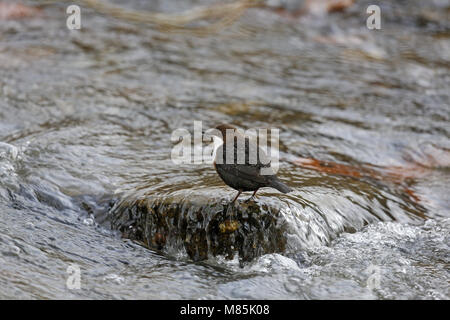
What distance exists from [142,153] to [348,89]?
3.52 metres

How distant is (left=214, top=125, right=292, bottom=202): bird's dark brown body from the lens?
4.00 meters

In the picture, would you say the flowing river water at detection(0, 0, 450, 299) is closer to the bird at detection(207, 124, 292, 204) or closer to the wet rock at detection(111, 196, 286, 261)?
Result: the wet rock at detection(111, 196, 286, 261)

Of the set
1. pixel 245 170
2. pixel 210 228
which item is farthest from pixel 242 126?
pixel 245 170

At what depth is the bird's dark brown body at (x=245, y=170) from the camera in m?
4.00

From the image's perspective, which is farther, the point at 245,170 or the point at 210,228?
the point at 210,228

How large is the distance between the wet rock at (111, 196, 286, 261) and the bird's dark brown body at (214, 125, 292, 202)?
199mm

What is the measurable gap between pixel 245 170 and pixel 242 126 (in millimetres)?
2623

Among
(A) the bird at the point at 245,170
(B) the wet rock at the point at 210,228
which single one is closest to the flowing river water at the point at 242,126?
(B) the wet rock at the point at 210,228

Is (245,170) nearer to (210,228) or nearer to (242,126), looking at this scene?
(210,228)

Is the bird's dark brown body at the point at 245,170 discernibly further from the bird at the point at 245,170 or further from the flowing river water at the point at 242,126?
the flowing river water at the point at 242,126

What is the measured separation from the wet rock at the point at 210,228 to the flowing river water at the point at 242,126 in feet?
0.24

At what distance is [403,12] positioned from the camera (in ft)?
36.2

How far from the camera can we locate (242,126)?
A: 260 inches
